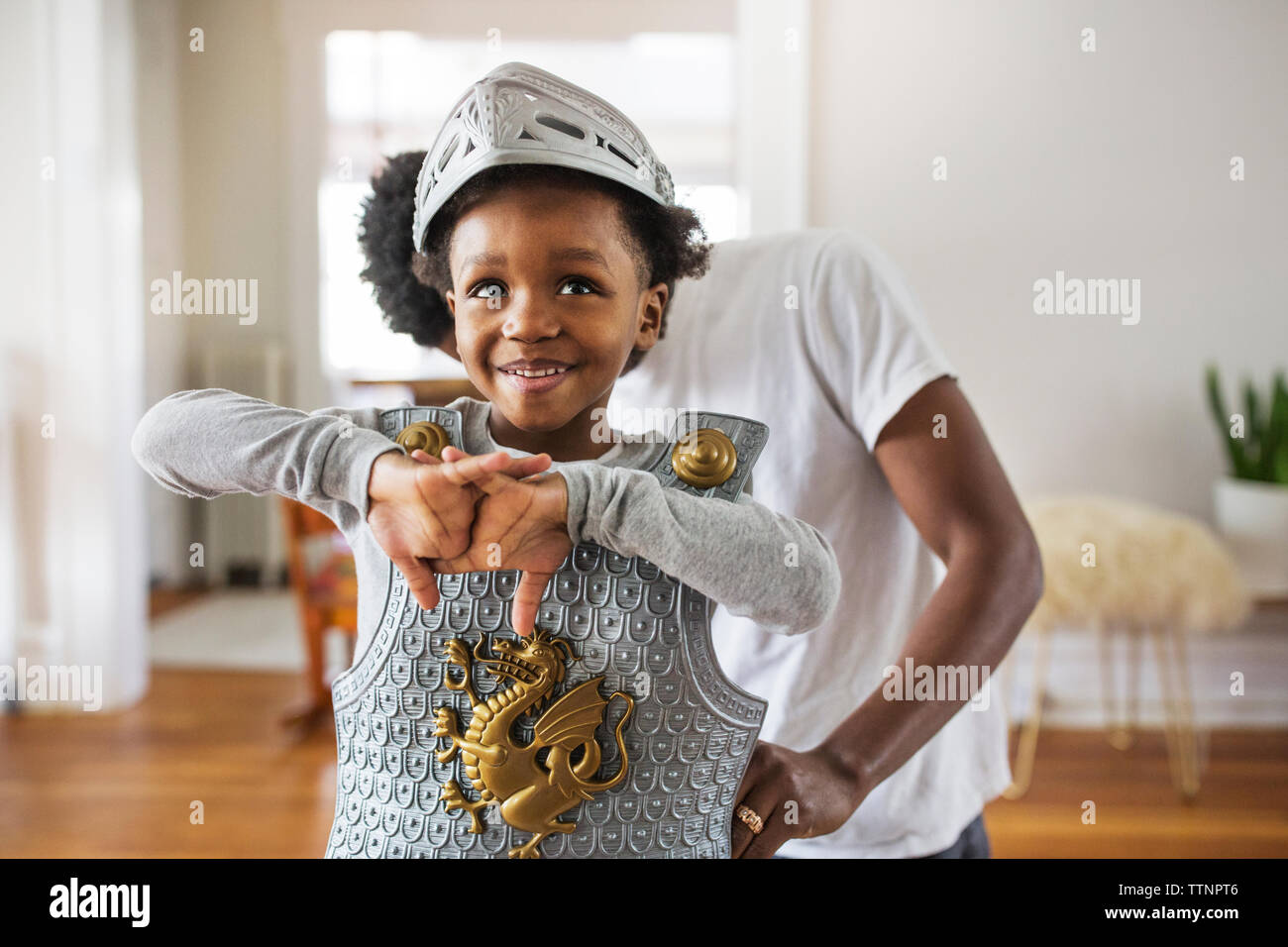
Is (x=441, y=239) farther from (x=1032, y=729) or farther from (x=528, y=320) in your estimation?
(x=1032, y=729)

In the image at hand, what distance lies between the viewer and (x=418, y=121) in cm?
70

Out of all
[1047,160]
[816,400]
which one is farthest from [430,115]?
[1047,160]

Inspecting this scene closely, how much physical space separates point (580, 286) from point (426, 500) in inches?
5.7

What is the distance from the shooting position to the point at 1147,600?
1.92 m

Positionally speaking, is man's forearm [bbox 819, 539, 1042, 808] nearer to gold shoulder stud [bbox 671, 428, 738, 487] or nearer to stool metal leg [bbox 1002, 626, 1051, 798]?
gold shoulder stud [bbox 671, 428, 738, 487]

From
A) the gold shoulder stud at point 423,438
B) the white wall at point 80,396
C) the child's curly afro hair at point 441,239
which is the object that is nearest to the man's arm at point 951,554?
the child's curly afro hair at point 441,239

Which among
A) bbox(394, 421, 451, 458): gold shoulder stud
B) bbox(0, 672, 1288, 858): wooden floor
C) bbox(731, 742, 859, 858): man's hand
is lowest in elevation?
bbox(0, 672, 1288, 858): wooden floor

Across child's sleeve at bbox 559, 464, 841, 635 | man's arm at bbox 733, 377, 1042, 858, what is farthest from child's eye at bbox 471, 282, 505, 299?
man's arm at bbox 733, 377, 1042, 858

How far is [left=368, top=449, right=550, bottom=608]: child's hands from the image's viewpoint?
512 millimetres

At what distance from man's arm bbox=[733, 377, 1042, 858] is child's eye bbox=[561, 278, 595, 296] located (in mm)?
273

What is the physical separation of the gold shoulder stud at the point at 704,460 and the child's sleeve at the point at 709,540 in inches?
0.5

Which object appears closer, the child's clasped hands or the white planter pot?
the child's clasped hands

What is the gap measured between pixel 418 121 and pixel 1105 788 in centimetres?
203
